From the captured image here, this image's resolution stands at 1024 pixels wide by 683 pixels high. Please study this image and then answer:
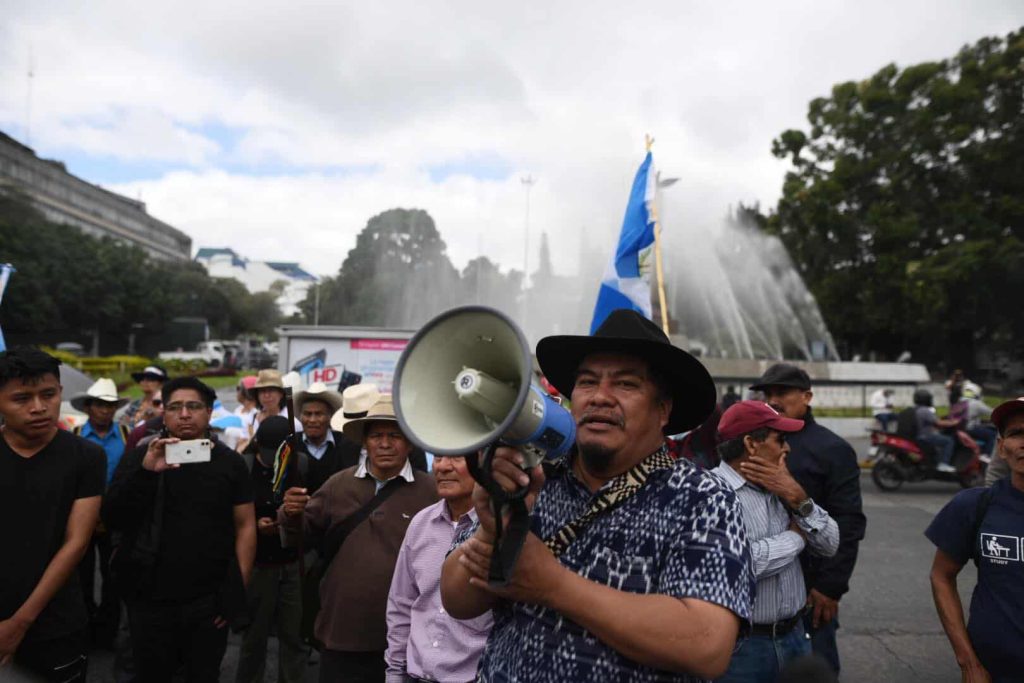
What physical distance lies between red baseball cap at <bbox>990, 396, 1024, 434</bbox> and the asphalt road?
8.90ft

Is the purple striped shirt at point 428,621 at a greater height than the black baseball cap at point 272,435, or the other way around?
the black baseball cap at point 272,435

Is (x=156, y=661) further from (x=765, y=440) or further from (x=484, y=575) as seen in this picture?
(x=765, y=440)

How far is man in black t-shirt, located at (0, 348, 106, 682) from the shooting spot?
323 centimetres

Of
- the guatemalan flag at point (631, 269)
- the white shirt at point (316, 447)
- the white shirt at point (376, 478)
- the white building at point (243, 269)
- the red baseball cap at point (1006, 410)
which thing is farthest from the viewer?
the white building at point (243, 269)

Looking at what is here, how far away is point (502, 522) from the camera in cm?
161

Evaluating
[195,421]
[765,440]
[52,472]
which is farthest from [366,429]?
[765,440]

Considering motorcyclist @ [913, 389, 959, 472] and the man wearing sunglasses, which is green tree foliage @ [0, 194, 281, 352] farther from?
the man wearing sunglasses

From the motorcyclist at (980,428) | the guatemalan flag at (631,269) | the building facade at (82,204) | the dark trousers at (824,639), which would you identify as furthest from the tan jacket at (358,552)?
the building facade at (82,204)

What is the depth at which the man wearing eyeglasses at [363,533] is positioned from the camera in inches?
135

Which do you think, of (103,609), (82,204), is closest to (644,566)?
(103,609)

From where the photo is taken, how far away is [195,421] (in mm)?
4098

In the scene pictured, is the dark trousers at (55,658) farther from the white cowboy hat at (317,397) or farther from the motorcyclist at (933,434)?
the motorcyclist at (933,434)

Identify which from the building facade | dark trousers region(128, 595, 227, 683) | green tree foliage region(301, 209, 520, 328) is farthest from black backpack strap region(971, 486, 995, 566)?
the building facade

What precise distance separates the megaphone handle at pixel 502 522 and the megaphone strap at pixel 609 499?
0.90 feet
